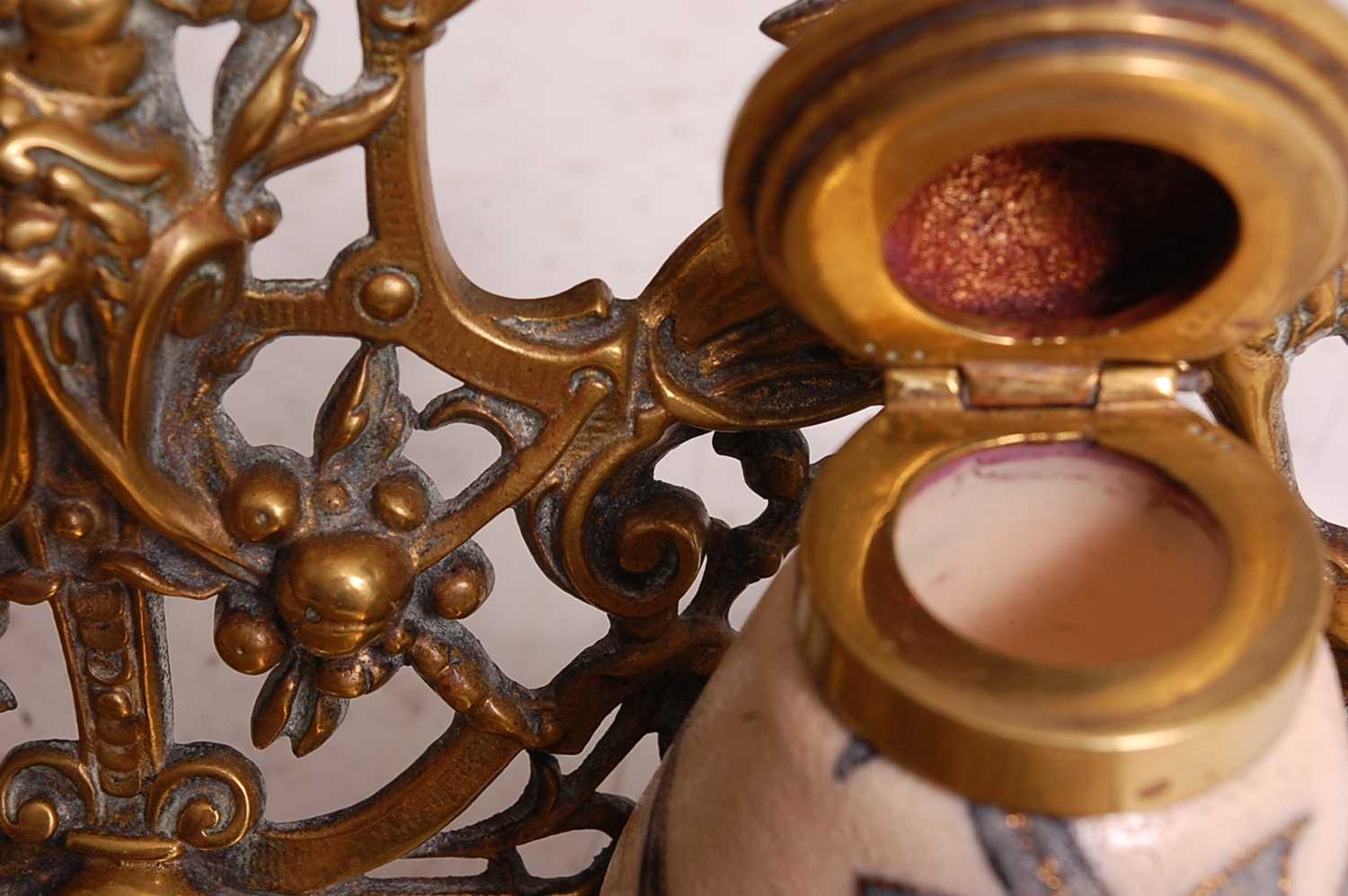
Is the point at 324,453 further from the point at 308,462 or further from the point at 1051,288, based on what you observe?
the point at 1051,288

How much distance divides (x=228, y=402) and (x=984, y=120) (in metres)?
0.46

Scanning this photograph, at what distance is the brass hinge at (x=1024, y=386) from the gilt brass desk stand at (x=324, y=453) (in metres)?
0.02

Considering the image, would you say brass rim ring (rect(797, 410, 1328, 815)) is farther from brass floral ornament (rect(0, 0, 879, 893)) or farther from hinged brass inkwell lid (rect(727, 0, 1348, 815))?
brass floral ornament (rect(0, 0, 879, 893))

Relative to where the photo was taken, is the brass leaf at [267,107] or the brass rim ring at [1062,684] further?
the brass leaf at [267,107]

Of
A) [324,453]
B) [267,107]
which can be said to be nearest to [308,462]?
[324,453]

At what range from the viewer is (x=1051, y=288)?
44 centimetres

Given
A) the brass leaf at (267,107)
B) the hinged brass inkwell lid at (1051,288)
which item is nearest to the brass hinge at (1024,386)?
the hinged brass inkwell lid at (1051,288)

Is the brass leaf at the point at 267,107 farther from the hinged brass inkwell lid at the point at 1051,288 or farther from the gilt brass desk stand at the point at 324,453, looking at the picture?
the hinged brass inkwell lid at the point at 1051,288

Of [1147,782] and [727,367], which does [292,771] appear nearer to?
[727,367]

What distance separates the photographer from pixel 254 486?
1.60ft

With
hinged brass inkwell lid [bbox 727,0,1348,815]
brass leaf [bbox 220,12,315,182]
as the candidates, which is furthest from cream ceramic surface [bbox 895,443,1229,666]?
brass leaf [bbox 220,12,315,182]

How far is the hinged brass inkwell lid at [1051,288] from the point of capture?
1.10 ft

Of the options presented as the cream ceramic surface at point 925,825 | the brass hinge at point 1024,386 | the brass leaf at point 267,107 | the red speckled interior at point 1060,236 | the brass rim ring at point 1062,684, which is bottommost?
the cream ceramic surface at point 925,825

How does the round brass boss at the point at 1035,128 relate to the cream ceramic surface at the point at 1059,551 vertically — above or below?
above
